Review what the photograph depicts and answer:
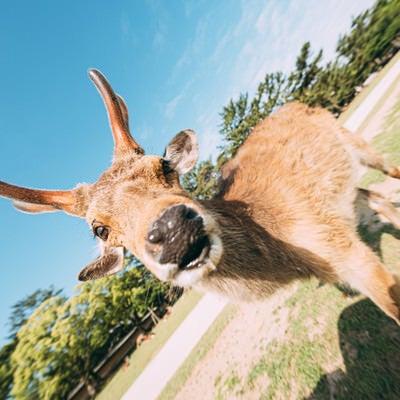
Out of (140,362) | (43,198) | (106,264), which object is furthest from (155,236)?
(140,362)

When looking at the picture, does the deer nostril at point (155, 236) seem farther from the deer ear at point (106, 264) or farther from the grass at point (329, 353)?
the grass at point (329, 353)

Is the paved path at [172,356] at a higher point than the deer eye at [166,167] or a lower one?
lower

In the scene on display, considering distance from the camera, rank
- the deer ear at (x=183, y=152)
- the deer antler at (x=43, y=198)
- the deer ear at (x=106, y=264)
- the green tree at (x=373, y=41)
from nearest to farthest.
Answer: the deer antler at (x=43, y=198), the deer ear at (x=106, y=264), the deer ear at (x=183, y=152), the green tree at (x=373, y=41)

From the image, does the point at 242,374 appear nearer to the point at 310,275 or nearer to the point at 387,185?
the point at 310,275

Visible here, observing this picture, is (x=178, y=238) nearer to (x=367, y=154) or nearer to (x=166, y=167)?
(x=166, y=167)

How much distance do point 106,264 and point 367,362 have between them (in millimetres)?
3424

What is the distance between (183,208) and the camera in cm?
188

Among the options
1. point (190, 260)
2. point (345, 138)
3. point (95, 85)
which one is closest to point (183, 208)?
point (190, 260)

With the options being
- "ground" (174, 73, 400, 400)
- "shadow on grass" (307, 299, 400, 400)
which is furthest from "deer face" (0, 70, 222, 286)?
"shadow on grass" (307, 299, 400, 400)

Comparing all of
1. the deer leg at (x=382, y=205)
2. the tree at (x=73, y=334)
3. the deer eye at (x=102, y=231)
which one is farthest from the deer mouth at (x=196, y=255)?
the tree at (x=73, y=334)

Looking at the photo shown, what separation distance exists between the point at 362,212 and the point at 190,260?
19.0 ft

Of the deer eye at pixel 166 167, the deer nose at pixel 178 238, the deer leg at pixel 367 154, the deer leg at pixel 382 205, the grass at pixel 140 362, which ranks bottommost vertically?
the grass at pixel 140 362

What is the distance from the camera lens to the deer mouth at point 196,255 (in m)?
1.80

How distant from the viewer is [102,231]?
2840 mm
